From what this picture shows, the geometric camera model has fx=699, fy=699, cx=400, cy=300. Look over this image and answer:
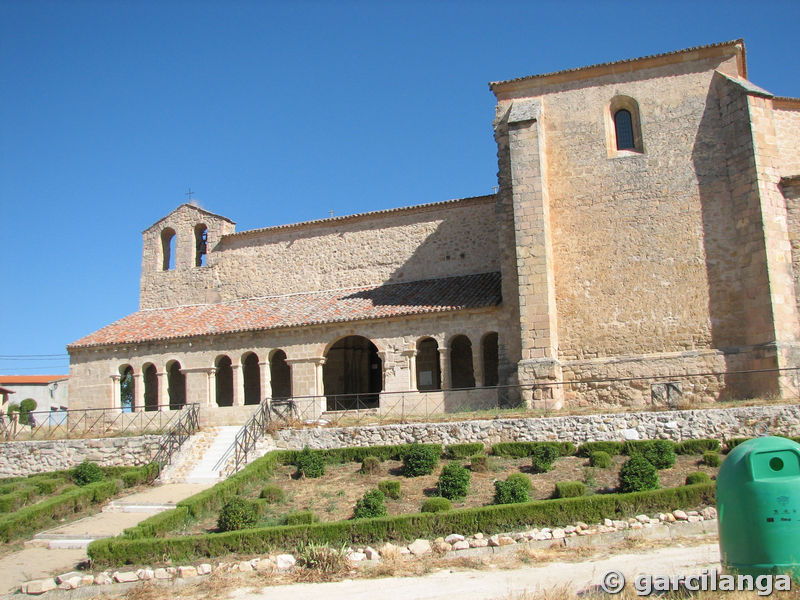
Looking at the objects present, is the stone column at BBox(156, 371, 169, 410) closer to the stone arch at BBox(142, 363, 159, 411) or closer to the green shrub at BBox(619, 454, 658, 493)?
the stone arch at BBox(142, 363, 159, 411)

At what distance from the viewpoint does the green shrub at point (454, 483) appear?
14.4 metres

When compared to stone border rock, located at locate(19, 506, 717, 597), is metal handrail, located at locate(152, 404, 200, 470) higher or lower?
higher

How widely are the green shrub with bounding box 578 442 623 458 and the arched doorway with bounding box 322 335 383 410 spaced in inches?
452

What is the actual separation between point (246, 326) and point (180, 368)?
333 cm

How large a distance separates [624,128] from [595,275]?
4894 millimetres

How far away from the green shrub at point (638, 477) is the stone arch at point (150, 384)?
64.8 feet

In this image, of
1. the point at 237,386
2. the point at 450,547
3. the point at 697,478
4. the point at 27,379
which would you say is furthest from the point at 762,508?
the point at 27,379

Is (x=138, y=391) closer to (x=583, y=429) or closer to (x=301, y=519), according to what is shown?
(x=301, y=519)

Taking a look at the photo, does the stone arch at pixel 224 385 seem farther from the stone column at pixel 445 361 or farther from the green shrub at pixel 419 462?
the green shrub at pixel 419 462

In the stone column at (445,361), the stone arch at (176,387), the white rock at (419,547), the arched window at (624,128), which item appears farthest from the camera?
the stone arch at (176,387)

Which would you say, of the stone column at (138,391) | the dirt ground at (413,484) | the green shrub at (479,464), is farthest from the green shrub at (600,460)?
the stone column at (138,391)

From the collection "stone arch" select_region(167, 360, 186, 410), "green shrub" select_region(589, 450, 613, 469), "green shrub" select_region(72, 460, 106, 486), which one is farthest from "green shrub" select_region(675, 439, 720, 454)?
"stone arch" select_region(167, 360, 186, 410)

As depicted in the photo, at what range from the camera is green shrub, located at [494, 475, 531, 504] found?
530 inches

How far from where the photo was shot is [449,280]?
85.3 ft
